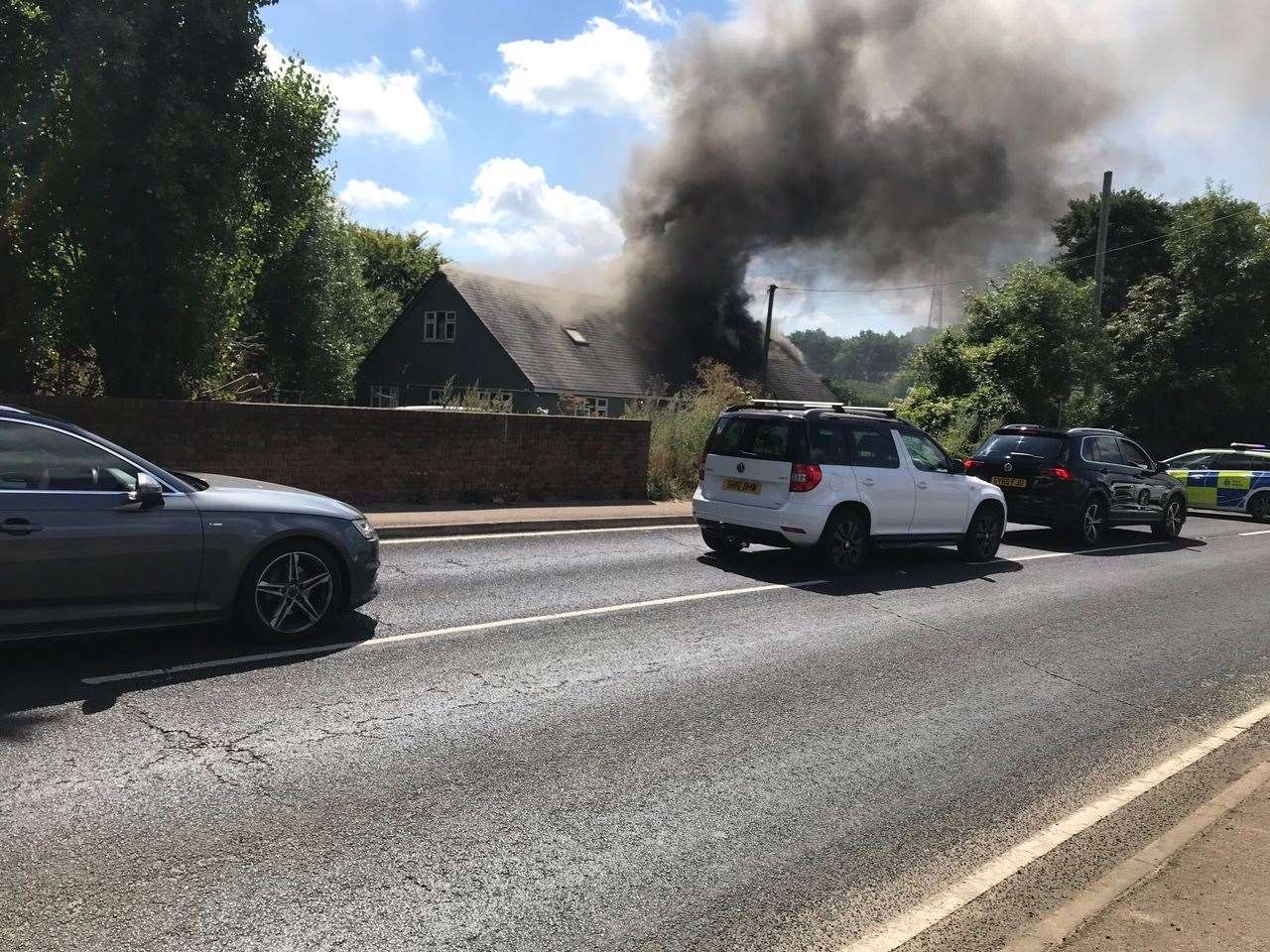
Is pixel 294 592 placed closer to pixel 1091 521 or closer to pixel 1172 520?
pixel 1091 521

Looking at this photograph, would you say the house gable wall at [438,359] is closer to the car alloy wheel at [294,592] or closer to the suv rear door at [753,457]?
the suv rear door at [753,457]

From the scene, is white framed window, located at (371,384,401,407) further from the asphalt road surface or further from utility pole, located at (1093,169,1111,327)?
the asphalt road surface

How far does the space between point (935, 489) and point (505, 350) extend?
76.1ft

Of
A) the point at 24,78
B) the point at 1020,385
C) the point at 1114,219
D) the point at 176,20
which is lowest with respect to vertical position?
the point at 1020,385

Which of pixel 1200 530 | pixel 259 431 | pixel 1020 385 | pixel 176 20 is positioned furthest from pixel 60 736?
pixel 1020 385

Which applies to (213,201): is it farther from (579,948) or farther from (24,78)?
(579,948)

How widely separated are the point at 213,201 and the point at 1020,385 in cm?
1904

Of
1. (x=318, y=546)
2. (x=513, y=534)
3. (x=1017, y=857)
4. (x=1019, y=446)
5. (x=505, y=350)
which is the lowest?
(x=1017, y=857)

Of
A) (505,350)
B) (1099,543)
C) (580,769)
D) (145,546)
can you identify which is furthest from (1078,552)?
(505,350)

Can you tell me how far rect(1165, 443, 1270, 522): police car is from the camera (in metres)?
18.9

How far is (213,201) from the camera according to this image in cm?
1257

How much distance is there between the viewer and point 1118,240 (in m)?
41.2

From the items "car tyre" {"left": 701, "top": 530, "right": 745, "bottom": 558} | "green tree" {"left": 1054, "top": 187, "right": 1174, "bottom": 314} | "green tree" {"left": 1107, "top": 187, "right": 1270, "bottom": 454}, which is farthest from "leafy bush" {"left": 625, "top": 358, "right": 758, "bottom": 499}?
"green tree" {"left": 1054, "top": 187, "right": 1174, "bottom": 314}

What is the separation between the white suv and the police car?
12.0 metres
